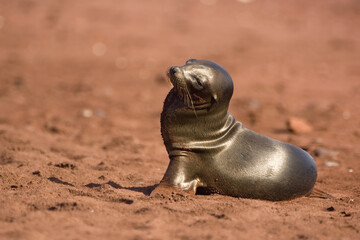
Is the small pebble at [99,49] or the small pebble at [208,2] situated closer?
the small pebble at [99,49]

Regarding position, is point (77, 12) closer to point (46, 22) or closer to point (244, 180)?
point (46, 22)

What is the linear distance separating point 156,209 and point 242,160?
89 centimetres

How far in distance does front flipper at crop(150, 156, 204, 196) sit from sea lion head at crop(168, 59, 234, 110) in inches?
17.7

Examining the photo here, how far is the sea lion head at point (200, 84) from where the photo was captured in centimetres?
405

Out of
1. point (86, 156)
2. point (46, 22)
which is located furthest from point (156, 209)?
point (46, 22)

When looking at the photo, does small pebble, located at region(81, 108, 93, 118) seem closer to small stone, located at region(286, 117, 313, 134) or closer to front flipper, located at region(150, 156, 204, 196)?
small stone, located at region(286, 117, 313, 134)

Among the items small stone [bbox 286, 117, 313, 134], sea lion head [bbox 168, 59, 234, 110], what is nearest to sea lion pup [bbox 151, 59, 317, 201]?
sea lion head [bbox 168, 59, 234, 110]

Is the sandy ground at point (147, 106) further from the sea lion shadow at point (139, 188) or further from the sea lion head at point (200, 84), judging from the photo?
the sea lion head at point (200, 84)

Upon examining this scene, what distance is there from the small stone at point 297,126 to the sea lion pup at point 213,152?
3.36 meters

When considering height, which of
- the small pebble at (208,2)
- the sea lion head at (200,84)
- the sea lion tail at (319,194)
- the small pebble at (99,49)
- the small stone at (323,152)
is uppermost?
the small pebble at (208,2)

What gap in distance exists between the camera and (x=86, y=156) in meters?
5.88

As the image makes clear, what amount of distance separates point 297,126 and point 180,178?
3895 millimetres

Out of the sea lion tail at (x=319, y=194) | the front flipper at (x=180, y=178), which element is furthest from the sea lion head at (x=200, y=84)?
the sea lion tail at (x=319, y=194)

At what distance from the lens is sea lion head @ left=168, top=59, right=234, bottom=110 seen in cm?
405
